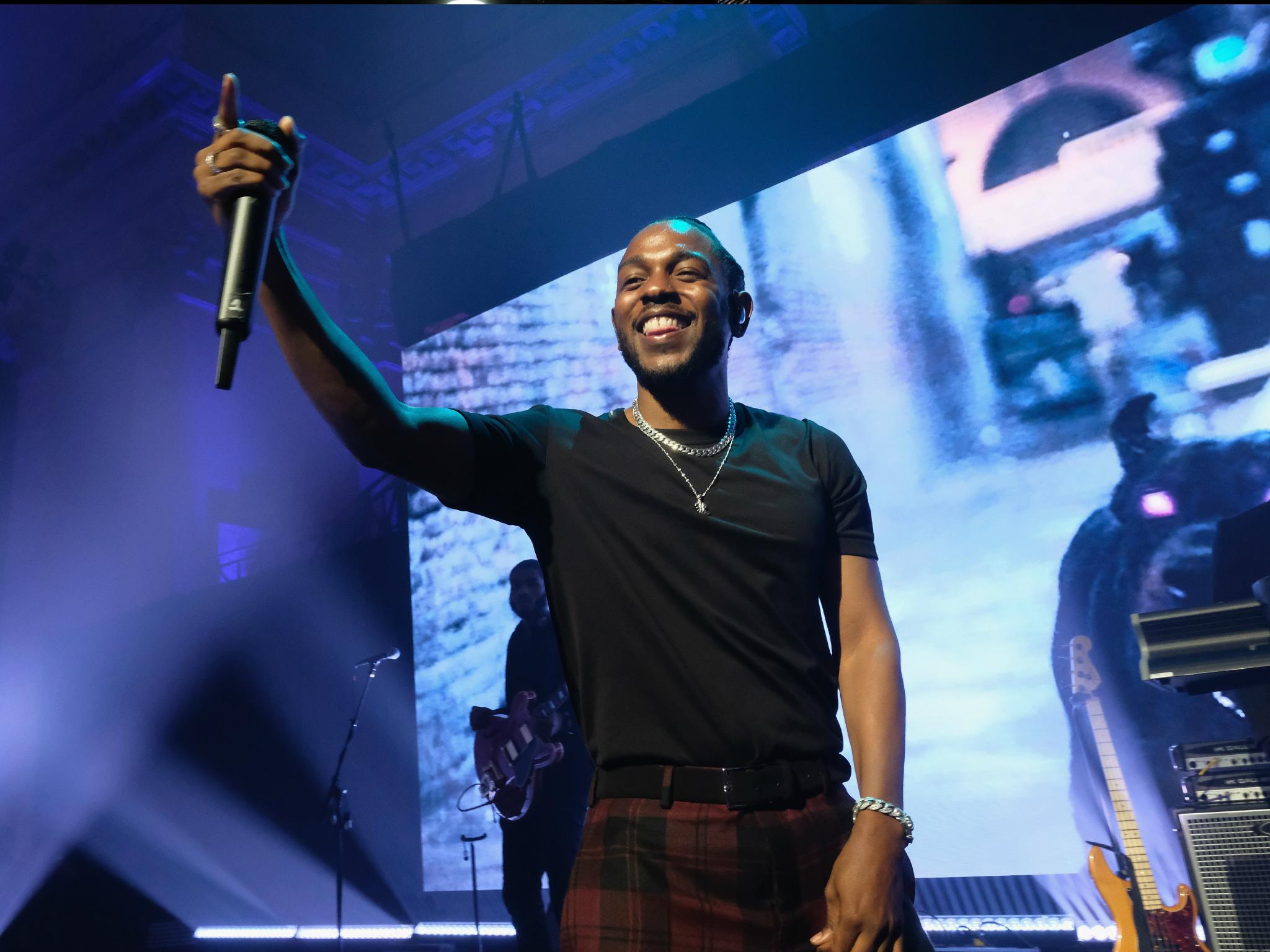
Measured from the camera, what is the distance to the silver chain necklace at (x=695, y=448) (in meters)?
1.29

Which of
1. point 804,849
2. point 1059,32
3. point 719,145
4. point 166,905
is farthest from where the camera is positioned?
point 166,905

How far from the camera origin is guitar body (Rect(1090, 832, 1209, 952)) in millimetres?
2781

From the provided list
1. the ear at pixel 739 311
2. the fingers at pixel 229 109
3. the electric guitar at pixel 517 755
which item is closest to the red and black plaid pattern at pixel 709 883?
the ear at pixel 739 311

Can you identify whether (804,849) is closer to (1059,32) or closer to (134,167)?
(1059,32)

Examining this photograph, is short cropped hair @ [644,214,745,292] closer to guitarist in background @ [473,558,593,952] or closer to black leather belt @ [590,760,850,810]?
black leather belt @ [590,760,850,810]

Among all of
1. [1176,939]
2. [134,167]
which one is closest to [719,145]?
[1176,939]

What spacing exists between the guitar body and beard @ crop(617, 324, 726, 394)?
2.52 m

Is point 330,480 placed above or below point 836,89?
below

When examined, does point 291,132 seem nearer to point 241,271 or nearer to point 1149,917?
point 241,271

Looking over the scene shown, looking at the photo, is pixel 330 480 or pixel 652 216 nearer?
pixel 652 216

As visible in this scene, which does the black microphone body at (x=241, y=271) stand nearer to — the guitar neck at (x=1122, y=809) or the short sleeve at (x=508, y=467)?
the short sleeve at (x=508, y=467)

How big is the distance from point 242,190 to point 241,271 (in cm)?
11

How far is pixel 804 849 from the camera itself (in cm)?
108

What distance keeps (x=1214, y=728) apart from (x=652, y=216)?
3.70 m
